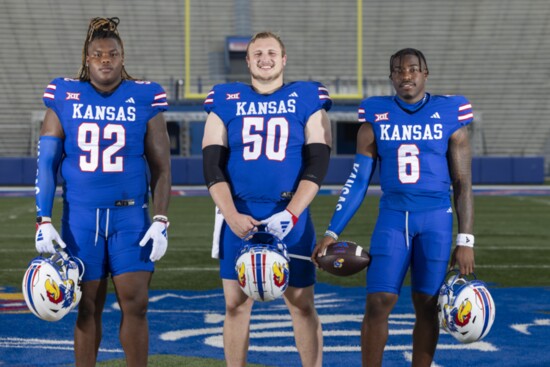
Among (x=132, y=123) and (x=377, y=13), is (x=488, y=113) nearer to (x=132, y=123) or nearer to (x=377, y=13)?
(x=377, y=13)

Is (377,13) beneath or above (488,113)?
above

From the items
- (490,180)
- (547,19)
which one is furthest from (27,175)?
(547,19)

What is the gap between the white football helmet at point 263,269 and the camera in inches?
152

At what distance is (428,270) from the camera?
13.7ft

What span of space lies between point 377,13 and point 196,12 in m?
5.77

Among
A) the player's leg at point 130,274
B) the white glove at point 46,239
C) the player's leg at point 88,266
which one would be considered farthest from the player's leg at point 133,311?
the white glove at point 46,239

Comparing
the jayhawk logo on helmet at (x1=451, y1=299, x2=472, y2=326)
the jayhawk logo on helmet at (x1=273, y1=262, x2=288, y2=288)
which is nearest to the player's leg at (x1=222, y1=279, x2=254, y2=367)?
the jayhawk logo on helmet at (x1=273, y1=262, x2=288, y2=288)

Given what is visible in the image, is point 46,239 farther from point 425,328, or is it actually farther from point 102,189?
point 425,328

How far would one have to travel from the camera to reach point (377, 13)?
2925cm

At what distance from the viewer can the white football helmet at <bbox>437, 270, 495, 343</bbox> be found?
3.98 meters

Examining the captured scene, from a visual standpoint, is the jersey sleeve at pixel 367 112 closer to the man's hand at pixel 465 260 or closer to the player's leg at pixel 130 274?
the man's hand at pixel 465 260

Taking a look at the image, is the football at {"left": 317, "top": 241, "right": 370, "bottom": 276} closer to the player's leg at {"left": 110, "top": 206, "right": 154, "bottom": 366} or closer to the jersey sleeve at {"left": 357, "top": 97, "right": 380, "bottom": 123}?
the jersey sleeve at {"left": 357, "top": 97, "right": 380, "bottom": 123}

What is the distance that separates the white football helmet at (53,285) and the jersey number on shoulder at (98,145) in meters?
0.41

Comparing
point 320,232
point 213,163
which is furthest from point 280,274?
point 320,232
